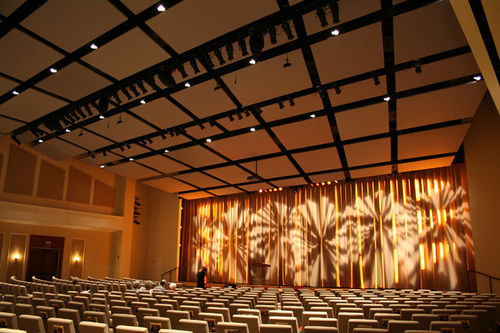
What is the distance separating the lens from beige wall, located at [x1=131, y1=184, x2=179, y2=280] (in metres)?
19.7

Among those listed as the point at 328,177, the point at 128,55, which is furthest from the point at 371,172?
the point at 128,55

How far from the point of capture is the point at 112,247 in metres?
18.6

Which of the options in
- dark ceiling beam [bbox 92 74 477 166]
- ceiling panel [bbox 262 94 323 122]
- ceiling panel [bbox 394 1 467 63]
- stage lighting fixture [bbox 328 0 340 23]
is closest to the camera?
stage lighting fixture [bbox 328 0 340 23]

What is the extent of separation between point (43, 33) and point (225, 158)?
7801 millimetres

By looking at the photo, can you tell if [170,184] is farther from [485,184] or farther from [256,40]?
[485,184]

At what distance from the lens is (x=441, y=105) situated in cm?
969

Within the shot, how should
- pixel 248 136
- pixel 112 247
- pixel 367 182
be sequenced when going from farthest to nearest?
pixel 112 247 < pixel 367 182 < pixel 248 136

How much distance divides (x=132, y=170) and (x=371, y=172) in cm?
1054

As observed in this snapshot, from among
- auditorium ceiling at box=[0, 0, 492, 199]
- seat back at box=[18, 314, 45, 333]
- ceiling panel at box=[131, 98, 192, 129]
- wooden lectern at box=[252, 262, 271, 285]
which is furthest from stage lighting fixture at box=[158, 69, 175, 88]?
wooden lectern at box=[252, 262, 271, 285]

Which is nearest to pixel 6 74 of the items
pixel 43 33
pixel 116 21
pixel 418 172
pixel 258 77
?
pixel 43 33

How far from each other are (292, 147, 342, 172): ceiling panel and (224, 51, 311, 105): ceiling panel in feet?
13.6

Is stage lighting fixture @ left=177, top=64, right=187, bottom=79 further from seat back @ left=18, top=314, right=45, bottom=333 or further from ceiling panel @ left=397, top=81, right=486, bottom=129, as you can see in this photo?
seat back @ left=18, top=314, right=45, bottom=333

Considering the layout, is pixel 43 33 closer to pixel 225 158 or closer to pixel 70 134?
pixel 70 134

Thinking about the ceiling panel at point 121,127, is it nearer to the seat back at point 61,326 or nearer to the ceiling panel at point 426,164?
the seat back at point 61,326
